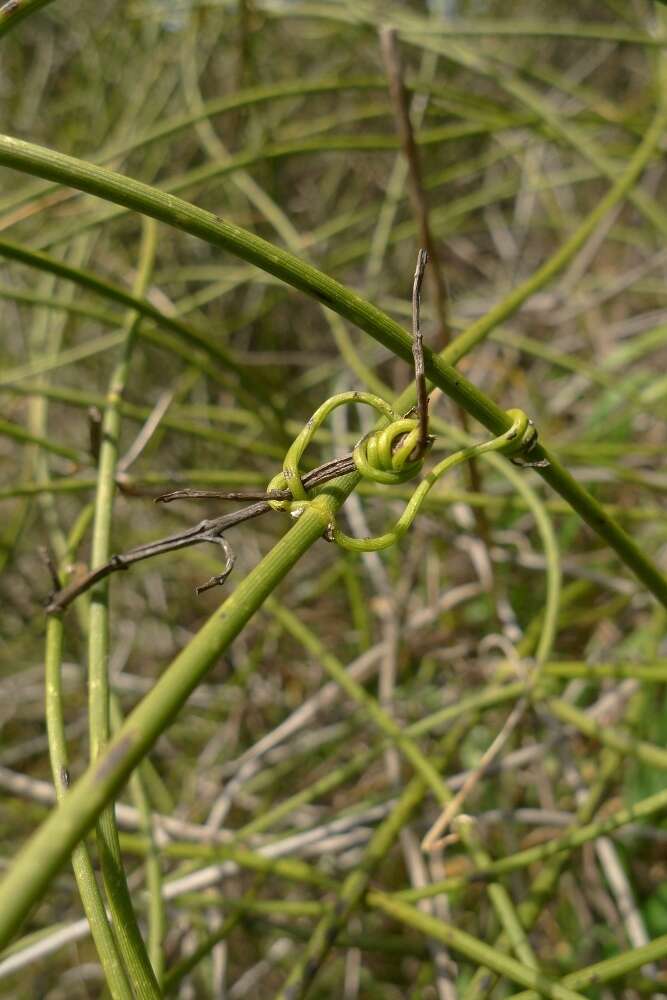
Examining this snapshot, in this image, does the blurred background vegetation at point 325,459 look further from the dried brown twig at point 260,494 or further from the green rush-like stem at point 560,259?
the dried brown twig at point 260,494

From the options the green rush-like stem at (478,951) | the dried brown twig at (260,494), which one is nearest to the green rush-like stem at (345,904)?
the green rush-like stem at (478,951)

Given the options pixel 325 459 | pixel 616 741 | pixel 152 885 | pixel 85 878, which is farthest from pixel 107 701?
pixel 325 459

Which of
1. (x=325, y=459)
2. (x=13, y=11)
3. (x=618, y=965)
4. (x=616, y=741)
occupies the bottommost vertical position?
(x=618, y=965)

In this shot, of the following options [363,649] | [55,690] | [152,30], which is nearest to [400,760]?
[363,649]

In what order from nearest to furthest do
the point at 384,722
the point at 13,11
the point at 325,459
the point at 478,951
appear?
the point at 13,11, the point at 478,951, the point at 384,722, the point at 325,459

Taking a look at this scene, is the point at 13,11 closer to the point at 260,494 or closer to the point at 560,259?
the point at 260,494

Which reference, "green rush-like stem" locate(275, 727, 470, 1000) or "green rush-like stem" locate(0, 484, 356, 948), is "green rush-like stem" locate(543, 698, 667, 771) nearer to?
"green rush-like stem" locate(275, 727, 470, 1000)
